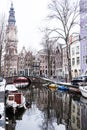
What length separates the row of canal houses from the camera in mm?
51025

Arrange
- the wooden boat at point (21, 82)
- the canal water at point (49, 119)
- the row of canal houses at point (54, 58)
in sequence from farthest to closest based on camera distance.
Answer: the wooden boat at point (21, 82) < the row of canal houses at point (54, 58) < the canal water at point (49, 119)

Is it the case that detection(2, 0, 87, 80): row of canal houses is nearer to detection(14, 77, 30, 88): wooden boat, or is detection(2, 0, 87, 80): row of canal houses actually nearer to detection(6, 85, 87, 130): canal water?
detection(14, 77, 30, 88): wooden boat

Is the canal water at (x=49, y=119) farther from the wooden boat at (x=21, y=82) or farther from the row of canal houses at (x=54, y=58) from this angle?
the wooden boat at (x=21, y=82)

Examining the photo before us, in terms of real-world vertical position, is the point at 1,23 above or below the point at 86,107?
above

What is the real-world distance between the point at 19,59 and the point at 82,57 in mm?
39612

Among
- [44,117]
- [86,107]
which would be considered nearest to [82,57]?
[86,107]

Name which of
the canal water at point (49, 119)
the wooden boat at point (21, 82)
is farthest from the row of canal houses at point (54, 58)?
the canal water at point (49, 119)

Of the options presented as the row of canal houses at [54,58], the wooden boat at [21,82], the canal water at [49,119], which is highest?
the row of canal houses at [54,58]

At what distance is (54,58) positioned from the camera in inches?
3000

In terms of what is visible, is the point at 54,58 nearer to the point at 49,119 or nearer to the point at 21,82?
the point at 21,82

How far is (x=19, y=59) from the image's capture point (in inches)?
3716

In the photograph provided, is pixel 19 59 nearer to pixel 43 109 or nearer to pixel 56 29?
pixel 56 29

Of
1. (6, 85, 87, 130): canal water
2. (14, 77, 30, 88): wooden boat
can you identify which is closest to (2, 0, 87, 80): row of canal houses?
(14, 77, 30, 88): wooden boat

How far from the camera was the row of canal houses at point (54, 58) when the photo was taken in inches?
2009
